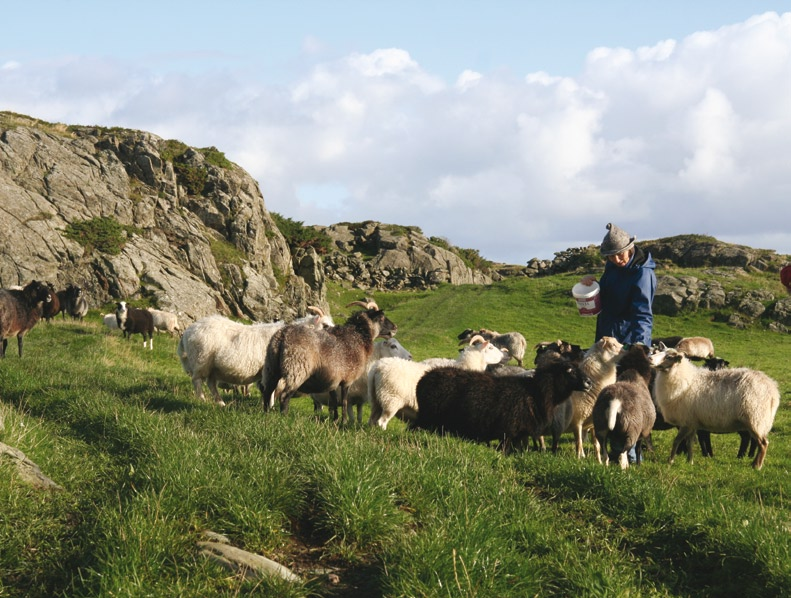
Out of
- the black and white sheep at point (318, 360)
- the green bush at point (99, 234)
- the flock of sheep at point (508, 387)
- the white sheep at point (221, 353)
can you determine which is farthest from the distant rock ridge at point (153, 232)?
the black and white sheep at point (318, 360)

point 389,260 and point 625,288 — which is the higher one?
point 389,260

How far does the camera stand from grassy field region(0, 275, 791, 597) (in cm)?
460

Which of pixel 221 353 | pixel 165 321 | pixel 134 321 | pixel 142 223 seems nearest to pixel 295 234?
pixel 142 223

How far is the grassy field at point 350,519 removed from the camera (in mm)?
4598

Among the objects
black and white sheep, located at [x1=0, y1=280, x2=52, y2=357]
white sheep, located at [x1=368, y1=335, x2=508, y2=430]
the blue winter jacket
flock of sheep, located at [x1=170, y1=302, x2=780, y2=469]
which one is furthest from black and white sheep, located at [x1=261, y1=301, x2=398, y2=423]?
black and white sheep, located at [x1=0, y1=280, x2=52, y2=357]

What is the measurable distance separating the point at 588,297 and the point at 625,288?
53cm

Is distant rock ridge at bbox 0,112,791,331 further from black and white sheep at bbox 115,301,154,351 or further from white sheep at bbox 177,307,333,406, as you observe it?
white sheep at bbox 177,307,333,406

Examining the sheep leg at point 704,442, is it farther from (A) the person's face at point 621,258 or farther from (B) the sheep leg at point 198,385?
(B) the sheep leg at point 198,385

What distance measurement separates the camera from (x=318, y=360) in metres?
11.7

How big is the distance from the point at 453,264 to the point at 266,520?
Answer: 7350cm

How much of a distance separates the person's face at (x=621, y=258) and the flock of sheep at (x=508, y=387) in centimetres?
138

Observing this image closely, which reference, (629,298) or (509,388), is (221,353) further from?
(629,298)

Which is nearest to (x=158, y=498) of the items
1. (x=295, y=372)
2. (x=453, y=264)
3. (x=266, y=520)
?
(x=266, y=520)

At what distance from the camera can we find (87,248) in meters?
32.4
